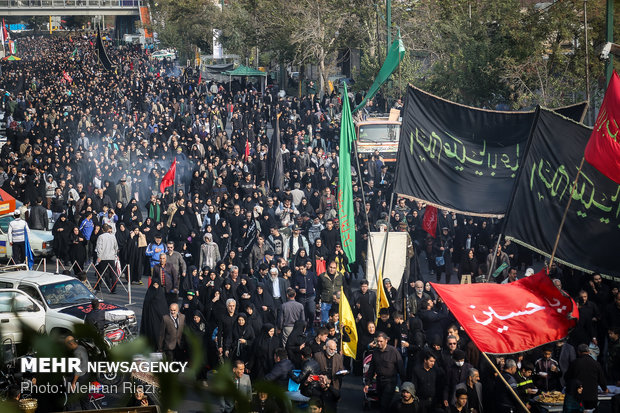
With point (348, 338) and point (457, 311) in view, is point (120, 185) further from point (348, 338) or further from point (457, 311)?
point (457, 311)

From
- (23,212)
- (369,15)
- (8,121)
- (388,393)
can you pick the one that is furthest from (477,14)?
(388,393)

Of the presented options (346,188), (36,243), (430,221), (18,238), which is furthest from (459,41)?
(346,188)

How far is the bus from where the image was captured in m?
26.3

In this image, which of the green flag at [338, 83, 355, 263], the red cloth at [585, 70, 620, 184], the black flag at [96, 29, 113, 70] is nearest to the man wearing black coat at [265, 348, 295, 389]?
the green flag at [338, 83, 355, 263]

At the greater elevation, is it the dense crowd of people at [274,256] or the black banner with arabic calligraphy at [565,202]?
the black banner with arabic calligraphy at [565,202]

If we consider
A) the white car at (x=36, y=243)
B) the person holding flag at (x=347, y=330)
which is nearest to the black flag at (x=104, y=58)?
the white car at (x=36, y=243)

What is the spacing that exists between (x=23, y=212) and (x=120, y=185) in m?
2.66

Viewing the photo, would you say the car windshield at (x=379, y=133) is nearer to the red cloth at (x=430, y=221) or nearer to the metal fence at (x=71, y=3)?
the red cloth at (x=430, y=221)

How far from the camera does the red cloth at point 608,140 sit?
884 cm

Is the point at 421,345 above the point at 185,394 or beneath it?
beneath

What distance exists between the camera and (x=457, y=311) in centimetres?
816

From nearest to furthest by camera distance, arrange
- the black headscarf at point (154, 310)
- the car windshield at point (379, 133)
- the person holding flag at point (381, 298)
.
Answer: the black headscarf at point (154, 310) < the person holding flag at point (381, 298) < the car windshield at point (379, 133)

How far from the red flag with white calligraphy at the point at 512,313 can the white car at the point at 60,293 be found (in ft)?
18.5

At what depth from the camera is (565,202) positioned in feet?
31.3
